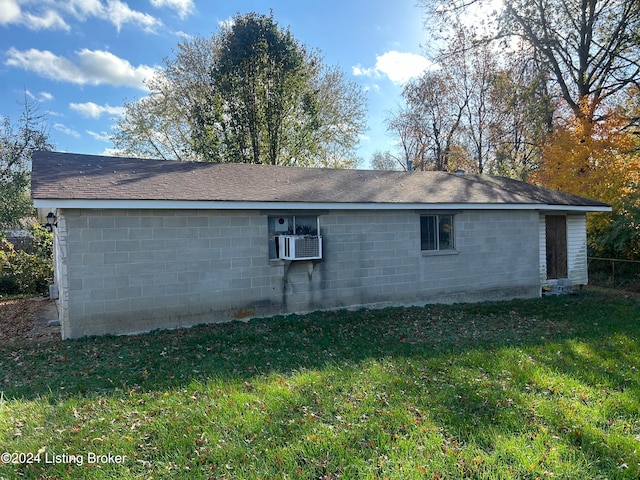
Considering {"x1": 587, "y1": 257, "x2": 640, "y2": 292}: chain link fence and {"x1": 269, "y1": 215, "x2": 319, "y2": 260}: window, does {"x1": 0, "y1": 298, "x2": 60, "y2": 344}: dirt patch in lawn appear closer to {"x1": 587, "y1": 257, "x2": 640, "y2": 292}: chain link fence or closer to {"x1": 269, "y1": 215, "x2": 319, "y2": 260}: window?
{"x1": 269, "y1": 215, "x2": 319, "y2": 260}: window

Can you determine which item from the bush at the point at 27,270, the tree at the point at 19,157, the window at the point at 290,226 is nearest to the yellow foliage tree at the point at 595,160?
the window at the point at 290,226

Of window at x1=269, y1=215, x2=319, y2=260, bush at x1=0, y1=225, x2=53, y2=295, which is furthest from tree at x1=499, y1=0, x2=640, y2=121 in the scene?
bush at x1=0, y1=225, x2=53, y2=295

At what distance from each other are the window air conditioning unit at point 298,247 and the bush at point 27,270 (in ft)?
30.4

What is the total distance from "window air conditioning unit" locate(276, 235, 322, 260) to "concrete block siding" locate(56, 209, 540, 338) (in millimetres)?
299

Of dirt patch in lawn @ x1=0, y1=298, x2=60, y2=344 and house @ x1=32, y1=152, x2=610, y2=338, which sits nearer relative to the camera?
house @ x1=32, y1=152, x2=610, y2=338

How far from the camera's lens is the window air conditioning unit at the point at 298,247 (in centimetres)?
758

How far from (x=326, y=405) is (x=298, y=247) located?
4074 millimetres

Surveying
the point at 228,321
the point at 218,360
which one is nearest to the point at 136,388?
the point at 218,360

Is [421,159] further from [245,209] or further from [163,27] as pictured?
[245,209]

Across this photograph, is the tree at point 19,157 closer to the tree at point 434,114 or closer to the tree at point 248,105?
the tree at point 248,105

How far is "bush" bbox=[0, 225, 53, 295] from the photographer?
40.5 ft

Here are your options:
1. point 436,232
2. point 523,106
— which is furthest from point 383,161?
point 436,232

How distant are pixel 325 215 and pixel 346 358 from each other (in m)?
3.62

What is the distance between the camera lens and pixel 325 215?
8.27m
